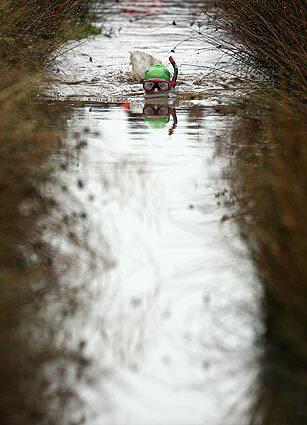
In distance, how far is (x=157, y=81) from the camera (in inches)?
546

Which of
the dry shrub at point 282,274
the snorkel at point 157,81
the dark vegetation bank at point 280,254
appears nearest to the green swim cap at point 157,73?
the snorkel at point 157,81

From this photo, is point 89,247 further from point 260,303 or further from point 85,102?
point 85,102

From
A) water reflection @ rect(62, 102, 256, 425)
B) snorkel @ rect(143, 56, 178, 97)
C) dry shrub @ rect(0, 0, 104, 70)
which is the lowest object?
water reflection @ rect(62, 102, 256, 425)

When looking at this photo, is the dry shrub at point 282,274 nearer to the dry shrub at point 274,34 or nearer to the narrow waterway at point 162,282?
the narrow waterway at point 162,282

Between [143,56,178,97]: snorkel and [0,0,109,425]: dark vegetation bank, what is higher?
[143,56,178,97]: snorkel

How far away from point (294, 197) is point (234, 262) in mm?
1432

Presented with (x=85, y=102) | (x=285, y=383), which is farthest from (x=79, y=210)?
(x=85, y=102)

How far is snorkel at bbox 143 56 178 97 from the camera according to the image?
13.8 m

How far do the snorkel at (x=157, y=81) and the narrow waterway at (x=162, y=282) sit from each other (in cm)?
125

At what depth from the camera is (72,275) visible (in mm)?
6547

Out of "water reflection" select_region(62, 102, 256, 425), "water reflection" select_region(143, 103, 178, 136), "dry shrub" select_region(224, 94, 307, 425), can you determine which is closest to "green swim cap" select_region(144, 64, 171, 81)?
"water reflection" select_region(143, 103, 178, 136)

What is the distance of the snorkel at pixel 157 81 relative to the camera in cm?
1381

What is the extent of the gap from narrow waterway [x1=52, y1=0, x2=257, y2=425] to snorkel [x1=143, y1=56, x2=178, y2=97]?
1.25 metres

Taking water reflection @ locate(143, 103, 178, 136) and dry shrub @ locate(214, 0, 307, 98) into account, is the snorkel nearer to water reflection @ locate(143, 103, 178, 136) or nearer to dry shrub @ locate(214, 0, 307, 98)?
water reflection @ locate(143, 103, 178, 136)
